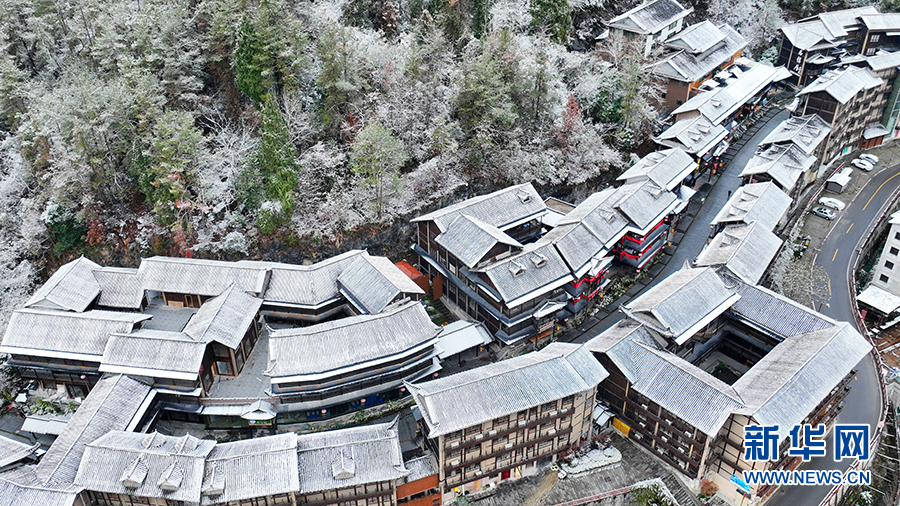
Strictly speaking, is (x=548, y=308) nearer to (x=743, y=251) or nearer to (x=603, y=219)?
(x=603, y=219)

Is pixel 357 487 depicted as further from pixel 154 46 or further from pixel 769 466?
pixel 154 46

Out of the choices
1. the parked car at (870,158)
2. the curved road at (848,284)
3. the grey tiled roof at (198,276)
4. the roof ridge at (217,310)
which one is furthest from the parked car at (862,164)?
the roof ridge at (217,310)

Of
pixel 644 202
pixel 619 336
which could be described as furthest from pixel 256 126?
pixel 619 336

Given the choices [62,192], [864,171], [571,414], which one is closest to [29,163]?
[62,192]

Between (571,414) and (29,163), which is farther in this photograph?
(29,163)

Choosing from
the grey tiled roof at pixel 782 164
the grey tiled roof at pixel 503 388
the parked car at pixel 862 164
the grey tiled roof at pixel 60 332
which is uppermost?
the grey tiled roof at pixel 782 164

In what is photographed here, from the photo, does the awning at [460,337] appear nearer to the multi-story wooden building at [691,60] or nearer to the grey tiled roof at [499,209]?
the grey tiled roof at [499,209]

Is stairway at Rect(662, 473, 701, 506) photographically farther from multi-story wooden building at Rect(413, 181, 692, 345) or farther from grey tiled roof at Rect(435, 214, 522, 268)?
grey tiled roof at Rect(435, 214, 522, 268)
